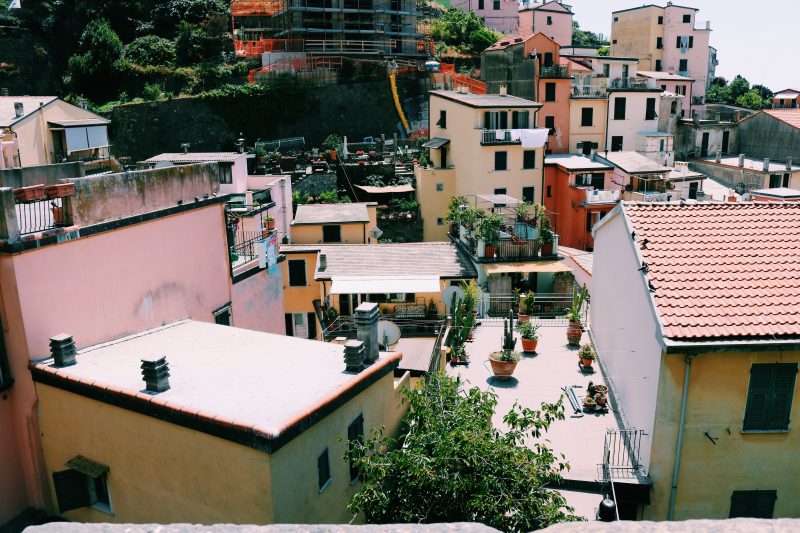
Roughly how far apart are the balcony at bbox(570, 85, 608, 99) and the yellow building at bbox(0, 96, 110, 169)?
31163 millimetres

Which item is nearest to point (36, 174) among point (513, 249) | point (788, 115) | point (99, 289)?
point (99, 289)

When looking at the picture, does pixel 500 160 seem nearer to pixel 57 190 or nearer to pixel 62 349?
pixel 57 190

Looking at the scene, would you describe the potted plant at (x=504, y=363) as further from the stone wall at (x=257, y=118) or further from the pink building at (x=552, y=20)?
the pink building at (x=552, y=20)

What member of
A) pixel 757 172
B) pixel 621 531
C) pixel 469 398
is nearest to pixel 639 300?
pixel 469 398

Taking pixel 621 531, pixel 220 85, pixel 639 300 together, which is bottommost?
pixel 639 300

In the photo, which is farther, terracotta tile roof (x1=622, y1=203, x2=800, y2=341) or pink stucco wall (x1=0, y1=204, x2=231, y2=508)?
pink stucco wall (x1=0, y1=204, x2=231, y2=508)

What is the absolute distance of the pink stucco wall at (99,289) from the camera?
10.1 meters

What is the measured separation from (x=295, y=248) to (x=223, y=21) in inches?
1326

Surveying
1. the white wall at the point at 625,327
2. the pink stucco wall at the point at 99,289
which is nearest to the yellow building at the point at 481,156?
the white wall at the point at 625,327

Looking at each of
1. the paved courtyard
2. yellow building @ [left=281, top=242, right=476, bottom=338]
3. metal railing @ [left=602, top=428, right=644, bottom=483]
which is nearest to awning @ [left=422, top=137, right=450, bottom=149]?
yellow building @ [left=281, top=242, right=476, bottom=338]

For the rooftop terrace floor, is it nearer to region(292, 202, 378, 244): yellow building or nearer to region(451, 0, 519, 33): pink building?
region(292, 202, 378, 244): yellow building

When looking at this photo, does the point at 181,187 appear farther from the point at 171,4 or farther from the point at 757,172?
the point at 171,4

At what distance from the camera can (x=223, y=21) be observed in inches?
2082

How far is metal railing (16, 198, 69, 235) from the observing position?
10.8 m
